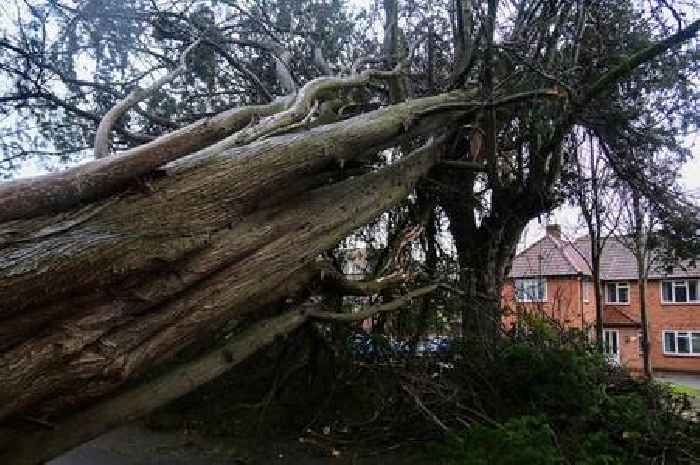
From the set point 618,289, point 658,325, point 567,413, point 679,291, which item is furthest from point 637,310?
point 567,413

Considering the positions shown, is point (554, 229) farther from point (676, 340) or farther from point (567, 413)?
point (676, 340)

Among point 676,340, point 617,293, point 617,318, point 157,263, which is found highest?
point 617,293

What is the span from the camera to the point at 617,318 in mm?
27656

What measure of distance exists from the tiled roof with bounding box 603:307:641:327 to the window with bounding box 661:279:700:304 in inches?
63.3

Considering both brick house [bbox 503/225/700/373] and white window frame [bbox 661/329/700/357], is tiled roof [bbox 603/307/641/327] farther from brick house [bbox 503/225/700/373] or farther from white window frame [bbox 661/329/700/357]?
white window frame [bbox 661/329/700/357]

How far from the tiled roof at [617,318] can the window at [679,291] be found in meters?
1.61

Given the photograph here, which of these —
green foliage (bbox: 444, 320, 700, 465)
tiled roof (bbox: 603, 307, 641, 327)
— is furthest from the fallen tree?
tiled roof (bbox: 603, 307, 641, 327)

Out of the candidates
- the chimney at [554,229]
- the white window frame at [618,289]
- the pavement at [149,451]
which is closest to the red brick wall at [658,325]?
the white window frame at [618,289]

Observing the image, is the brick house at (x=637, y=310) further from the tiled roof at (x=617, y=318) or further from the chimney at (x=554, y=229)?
the chimney at (x=554, y=229)

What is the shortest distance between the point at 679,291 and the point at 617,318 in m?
2.86

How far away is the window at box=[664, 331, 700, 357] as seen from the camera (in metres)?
25.6

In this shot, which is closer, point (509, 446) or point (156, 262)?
point (156, 262)

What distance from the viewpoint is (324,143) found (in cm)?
452

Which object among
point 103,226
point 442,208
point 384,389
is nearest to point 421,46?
point 442,208
